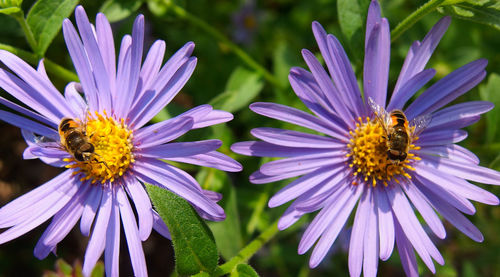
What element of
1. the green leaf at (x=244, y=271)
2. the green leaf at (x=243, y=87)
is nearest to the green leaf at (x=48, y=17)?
the green leaf at (x=243, y=87)

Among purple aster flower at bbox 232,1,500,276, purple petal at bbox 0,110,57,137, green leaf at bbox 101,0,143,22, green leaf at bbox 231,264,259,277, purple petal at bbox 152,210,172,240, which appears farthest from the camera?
green leaf at bbox 101,0,143,22

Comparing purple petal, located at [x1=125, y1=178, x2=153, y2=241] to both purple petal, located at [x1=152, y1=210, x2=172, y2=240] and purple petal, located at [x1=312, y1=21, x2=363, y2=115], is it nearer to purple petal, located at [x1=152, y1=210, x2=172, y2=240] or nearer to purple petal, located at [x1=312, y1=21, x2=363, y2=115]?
purple petal, located at [x1=152, y1=210, x2=172, y2=240]

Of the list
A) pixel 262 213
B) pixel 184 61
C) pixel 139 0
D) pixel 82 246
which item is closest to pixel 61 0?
pixel 139 0

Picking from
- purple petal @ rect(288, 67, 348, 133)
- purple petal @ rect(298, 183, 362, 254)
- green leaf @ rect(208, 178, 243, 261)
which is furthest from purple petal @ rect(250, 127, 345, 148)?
green leaf @ rect(208, 178, 243, 261)

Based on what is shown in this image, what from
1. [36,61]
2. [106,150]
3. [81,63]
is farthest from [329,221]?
[36,61]

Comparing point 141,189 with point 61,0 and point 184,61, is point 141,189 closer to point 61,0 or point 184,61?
point 184,61

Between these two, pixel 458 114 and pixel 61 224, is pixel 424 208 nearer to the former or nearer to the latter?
pixel 458 114
